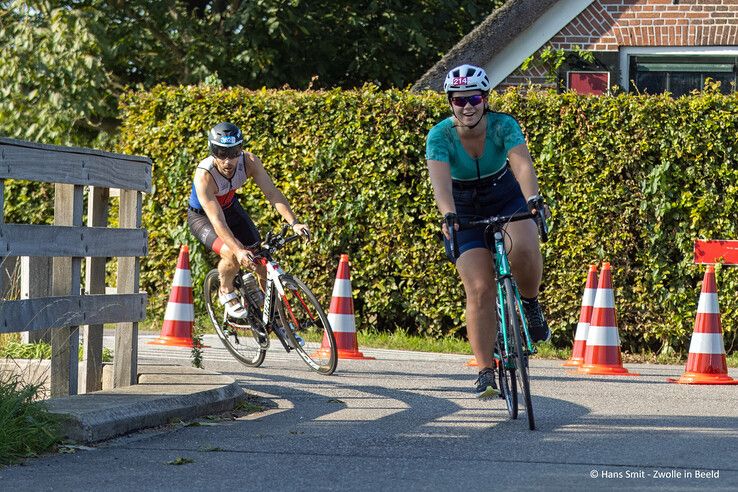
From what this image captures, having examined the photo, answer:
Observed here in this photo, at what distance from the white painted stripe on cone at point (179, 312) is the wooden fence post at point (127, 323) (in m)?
3.86

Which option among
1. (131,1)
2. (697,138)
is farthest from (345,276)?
(131,1)

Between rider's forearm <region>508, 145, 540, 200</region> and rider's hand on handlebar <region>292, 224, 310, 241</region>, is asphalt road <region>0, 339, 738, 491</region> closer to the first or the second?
rider's hand on handlebar <region>292, 224, 310, 241</region>

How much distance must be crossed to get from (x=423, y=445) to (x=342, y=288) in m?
4.89

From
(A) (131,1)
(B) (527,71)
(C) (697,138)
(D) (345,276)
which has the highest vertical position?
(A) (131,1)

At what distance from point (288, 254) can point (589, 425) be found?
686 centimetres

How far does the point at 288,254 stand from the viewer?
13445 mm

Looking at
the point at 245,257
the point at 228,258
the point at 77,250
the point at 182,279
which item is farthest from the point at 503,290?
the point at 182,279

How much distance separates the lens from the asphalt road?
5312mm

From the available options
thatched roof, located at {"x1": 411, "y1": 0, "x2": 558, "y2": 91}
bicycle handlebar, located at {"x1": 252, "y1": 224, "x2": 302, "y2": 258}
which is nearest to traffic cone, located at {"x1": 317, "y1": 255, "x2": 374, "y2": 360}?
bicycle handlebar, located at {"x1": 252, "y1": 224, "x2": 302, "y2": 258}

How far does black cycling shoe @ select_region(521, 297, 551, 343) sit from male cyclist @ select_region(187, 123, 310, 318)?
2.36m

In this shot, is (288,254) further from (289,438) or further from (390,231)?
(289,438)

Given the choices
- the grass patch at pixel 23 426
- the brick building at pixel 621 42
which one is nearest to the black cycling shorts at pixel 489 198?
the grass patch at pixel 23 426

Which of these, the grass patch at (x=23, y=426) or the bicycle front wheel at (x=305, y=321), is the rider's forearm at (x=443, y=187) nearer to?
the grass patch at (x=23, y=426)

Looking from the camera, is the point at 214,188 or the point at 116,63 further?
the point at 116,63
